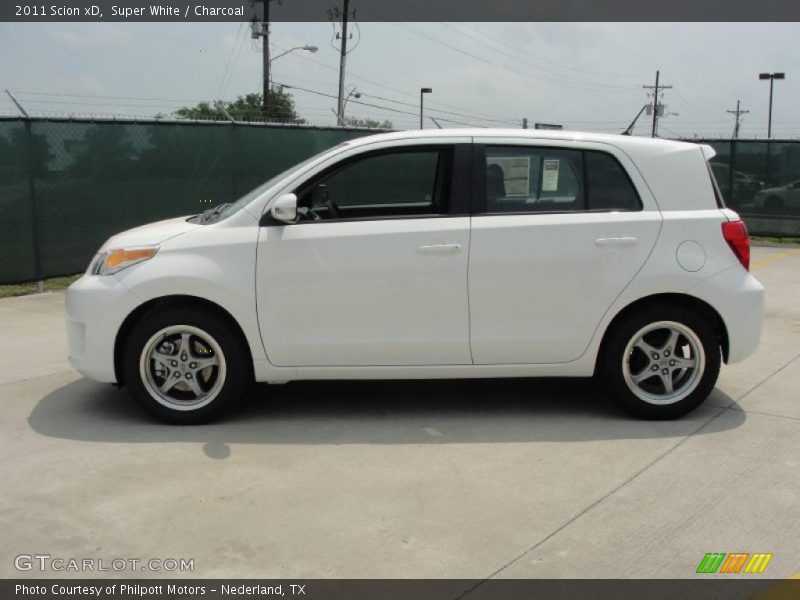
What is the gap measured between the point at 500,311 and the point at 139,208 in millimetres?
7146

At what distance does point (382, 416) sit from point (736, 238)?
2.53m

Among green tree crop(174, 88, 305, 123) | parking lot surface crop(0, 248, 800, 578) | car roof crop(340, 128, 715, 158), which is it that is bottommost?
parking lot surface crop(0, 248, 800, 578)

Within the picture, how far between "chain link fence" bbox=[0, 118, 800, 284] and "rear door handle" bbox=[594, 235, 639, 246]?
7.22 m

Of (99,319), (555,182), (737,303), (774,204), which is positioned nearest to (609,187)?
(555,182)

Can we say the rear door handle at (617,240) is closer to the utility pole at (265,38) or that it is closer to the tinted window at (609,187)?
the tinted window at (609,187)

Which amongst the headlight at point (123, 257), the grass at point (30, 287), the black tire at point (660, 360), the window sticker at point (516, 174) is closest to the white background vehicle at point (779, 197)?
the black tire at point (660, 360)

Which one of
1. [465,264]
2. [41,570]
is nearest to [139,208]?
[465,264]

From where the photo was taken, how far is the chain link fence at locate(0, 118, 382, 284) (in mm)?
9438

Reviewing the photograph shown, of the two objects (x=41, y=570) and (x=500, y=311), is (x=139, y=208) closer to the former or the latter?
(x=500, y=311)

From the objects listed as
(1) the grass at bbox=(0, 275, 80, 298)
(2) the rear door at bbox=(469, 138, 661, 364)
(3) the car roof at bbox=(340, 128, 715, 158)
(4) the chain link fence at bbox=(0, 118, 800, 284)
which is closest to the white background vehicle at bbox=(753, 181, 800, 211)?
(4) the chain link fence at bbox=(0, 118, 800, 284)
